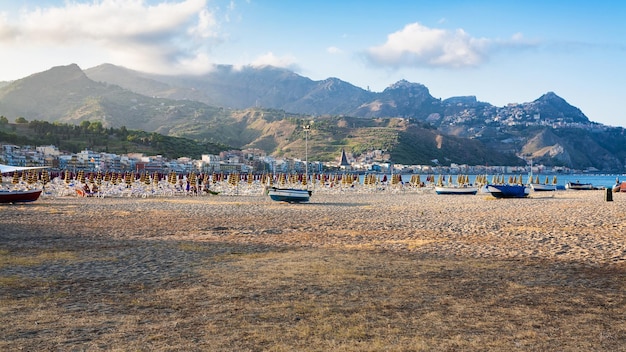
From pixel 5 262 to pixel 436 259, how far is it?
30.2ft

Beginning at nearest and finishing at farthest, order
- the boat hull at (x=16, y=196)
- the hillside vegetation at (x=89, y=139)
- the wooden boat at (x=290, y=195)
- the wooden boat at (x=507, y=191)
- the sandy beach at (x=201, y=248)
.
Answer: the sandy beach at (x=201, y=248)
the boat hull at (x=16, y=196)
the wooden boat at (x=290, y=195)
the wooden boat at (x=507, y=191)
the hillside vegetation at (x=89, y=139)

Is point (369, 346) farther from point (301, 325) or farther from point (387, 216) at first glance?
point (387, 216)

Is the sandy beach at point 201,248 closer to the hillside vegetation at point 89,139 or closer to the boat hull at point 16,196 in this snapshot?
the boat hull at point 16,196

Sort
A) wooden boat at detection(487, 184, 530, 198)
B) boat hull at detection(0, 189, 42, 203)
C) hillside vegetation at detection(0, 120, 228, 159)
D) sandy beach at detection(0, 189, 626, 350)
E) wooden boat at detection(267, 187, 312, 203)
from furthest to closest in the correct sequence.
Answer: hillside vegetation at detection(0, 120, 228, 159) → wooden boat at detection(487, 184, 530, 198) → wooden boat at detection(267, 187, 312, 203) → boat hull at detection(0, 189, 42, 203) → sandy beach at detection(0, 189, 626, 350)

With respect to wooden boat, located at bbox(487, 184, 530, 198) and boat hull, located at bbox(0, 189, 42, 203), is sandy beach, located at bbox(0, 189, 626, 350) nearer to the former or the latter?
boat hull, located at bbox(0, 189, 42, 203)

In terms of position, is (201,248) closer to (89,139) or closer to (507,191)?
(507,191)

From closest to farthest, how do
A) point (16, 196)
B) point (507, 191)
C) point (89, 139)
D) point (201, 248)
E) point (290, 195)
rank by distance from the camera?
point (201, 248) < point (16, 196) < point (290, 195) < point (507, 191) < point (89, 139)

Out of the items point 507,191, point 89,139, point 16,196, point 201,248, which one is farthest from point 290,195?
point 89,139

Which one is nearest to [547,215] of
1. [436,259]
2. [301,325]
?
[436,259]

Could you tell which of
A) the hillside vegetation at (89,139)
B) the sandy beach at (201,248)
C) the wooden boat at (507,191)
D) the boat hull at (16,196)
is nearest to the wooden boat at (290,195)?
the sandy beach at (201,248)

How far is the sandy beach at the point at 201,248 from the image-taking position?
615 cm

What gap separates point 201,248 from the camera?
506 inches

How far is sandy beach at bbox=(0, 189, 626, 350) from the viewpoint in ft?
20.2

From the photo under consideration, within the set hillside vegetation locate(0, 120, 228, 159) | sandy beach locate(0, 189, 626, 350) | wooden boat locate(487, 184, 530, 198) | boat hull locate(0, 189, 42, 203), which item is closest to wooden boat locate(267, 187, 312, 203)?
sandy beach locate(0, 189, 626, 350)
